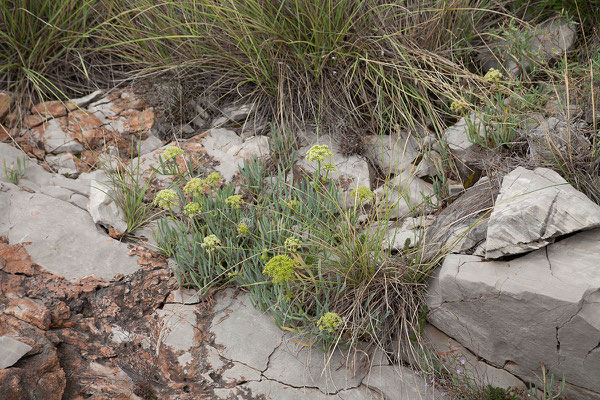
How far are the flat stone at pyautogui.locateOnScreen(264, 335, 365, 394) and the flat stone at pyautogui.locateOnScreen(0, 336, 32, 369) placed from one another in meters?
1.19

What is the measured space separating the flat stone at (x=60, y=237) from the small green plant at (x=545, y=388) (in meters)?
2.27

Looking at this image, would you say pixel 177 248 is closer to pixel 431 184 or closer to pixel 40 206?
pixel 40 206

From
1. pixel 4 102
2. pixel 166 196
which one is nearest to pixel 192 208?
pixel 166 196

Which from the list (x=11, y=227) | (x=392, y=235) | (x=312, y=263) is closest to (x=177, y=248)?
(x=312, y=263)

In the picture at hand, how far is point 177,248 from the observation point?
344 cm

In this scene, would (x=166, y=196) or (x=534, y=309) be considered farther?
(x=166, y=196)

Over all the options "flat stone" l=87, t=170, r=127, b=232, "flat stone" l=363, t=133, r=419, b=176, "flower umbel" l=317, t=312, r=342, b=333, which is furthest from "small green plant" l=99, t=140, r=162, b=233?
"flat stone" l=363, t=133, r=419, b=176

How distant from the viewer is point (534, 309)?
2.85m

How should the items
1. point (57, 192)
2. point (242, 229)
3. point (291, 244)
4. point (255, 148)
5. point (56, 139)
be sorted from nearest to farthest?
point (291, 244), point (242, 229), point (57, 192), point (255, 148), point (56, 139)

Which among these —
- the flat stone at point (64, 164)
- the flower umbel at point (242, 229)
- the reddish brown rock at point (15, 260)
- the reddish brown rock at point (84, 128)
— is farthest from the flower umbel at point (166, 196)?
the reddish brown rock at point (84, 128)

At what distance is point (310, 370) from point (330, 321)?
34 centimetres

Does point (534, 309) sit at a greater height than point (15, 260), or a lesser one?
greater

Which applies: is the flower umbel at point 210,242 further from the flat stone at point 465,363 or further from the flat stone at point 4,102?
the flat stone at point 4,102

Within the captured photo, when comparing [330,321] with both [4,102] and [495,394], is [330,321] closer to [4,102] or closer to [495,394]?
[495,394]
